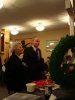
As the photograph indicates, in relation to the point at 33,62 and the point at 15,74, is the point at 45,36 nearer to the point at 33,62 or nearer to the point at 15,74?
the point at 33,62

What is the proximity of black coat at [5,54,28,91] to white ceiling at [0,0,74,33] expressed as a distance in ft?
8.56

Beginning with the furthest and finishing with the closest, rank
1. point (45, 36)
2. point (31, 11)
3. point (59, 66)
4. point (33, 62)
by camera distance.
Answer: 1. point (45, 36)
2. point (31, 11)
3. point (33, 62)
4. point (59, 66)

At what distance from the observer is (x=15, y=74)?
2557mm

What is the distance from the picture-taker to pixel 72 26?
110 inches

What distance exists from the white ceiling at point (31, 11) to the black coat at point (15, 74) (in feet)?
8.56

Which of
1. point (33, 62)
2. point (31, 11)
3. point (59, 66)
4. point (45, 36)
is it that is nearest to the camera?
point (59, 66)

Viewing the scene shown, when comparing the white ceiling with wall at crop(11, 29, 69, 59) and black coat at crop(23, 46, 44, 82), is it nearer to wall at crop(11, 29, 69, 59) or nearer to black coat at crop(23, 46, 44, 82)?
black coat at crop(23, 46, 44, 82)

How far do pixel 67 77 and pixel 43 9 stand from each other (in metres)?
4.86

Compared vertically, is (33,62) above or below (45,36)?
below

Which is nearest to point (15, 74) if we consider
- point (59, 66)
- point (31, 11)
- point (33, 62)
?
point (33, 62)

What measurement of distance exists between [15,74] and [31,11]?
11.7ft

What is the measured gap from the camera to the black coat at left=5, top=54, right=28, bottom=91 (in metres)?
2.50

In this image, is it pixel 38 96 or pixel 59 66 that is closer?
pixel 59 66

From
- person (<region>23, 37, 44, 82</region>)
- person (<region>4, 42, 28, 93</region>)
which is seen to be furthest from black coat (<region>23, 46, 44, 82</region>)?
person (<region>4, 42, 28, 93</region>)
